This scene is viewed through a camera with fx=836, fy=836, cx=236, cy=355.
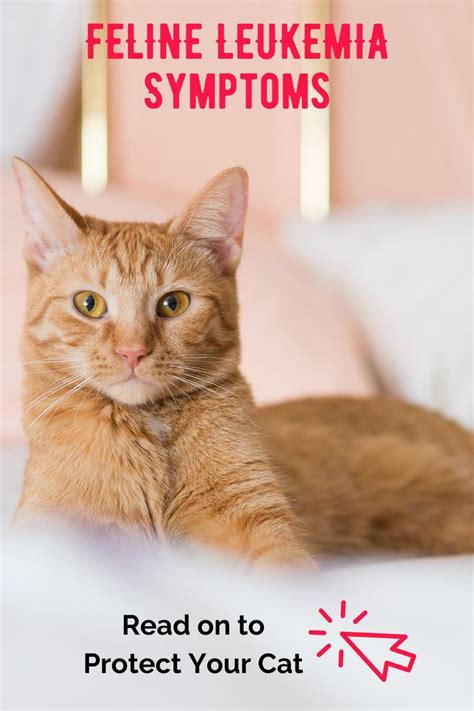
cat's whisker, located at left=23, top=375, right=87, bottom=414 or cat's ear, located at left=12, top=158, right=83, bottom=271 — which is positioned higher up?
cat's ear, located at left=12, top=158, right=83, bottom=271

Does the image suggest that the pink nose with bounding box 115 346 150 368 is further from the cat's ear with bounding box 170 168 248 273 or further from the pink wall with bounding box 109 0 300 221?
the pink wall with bounding box 109 0 300 221

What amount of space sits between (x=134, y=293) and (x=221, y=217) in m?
0.16

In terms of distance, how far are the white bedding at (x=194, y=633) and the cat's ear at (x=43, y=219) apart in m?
0.33

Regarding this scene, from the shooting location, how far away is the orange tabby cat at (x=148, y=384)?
2.78 ft

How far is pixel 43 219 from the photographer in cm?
93

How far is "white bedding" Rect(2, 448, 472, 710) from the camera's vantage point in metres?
0.63

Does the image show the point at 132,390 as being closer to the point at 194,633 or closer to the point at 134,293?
the point at 134,293

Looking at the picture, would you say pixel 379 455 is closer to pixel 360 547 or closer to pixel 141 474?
pixel 360 547

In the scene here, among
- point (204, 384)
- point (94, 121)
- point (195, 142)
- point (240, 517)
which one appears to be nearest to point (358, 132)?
point (195, 142)

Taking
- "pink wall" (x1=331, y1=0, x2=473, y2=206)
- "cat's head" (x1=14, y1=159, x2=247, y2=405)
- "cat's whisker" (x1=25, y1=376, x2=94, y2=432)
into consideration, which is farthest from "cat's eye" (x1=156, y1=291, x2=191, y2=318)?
"pink wall" (x1=331, y1=0, x2=473, y2=206)

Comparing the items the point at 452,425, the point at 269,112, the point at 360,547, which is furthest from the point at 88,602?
the point at 269,112

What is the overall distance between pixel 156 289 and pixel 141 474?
0.65 ft

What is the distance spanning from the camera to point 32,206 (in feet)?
3.04

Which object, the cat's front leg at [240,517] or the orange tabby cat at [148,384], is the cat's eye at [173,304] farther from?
the cat's front leg at [240,517]
